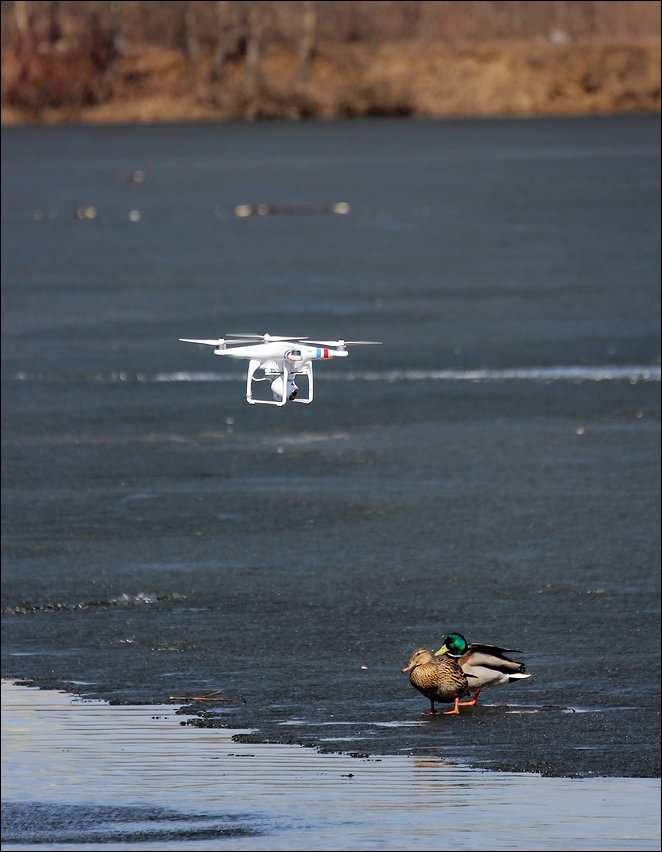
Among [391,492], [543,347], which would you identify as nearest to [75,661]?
[391,492]

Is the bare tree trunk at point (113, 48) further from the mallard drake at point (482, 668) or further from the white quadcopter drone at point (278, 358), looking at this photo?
the white quadcopter drone at point (278, 358)

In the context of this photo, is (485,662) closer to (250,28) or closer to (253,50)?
(253,50)

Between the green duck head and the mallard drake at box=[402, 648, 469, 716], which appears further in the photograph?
the mallard drake at box=[402, 648, 469, 716]

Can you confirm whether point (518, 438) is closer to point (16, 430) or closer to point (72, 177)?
point (16, 430)

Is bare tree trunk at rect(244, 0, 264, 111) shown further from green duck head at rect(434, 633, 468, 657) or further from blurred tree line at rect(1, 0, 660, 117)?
green duck head at rect(434, 633, 468, 657)

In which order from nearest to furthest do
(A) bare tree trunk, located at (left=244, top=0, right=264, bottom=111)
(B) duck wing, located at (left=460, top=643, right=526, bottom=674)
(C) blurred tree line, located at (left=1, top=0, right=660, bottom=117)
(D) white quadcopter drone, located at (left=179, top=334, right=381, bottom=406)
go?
(D) white quadcopter drone, located at (left=179, top=334, right=381, bottom=406)
(B) duck wing, located at (left=460, top=643, right=526, bottom=674)
(C) blurred tree line, located at (left=1, top=0, right=660, bottom=117)
(A) bare tree trunk, located at (left=244, top=0, right=264, bottom=111)

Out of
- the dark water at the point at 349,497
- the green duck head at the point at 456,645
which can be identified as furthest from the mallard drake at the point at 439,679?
the green duck head at the point at 456,645

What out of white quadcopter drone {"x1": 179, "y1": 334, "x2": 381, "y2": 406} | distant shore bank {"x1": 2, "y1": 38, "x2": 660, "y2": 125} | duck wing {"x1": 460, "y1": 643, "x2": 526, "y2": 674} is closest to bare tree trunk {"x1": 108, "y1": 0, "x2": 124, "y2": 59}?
distant shore bank {"x1": 2, "y1": 38, "x2": 660, "y2": 125}
